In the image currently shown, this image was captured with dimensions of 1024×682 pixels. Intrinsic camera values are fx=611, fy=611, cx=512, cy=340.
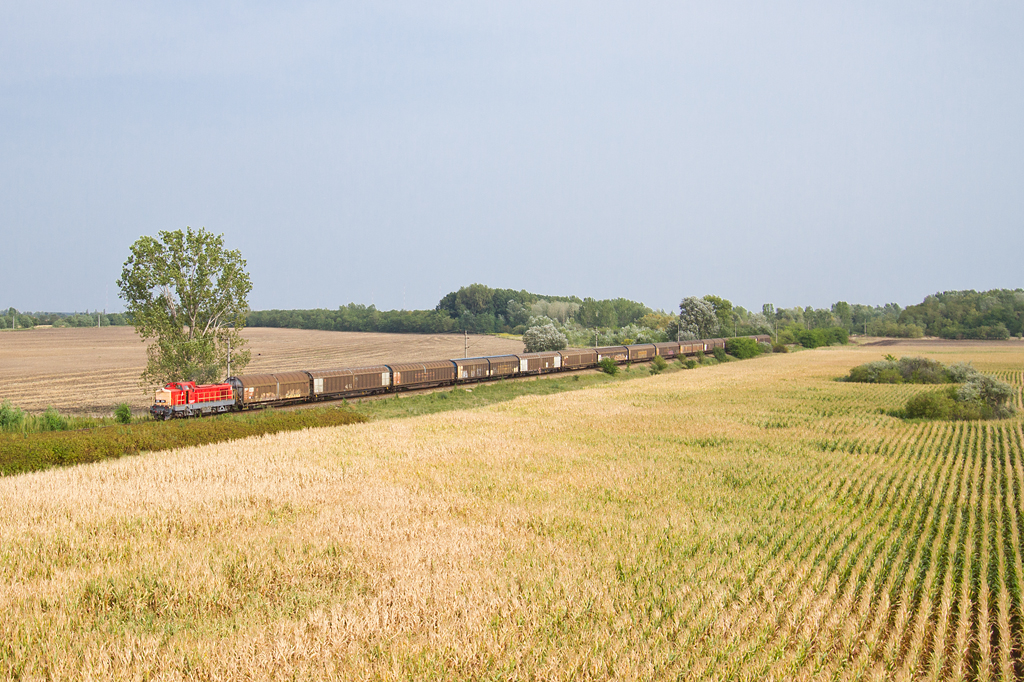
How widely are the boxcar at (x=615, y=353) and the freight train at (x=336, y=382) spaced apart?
3027mm

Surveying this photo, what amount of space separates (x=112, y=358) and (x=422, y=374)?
64.4 metres

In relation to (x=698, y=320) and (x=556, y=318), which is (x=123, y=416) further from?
(x=556, y=318)

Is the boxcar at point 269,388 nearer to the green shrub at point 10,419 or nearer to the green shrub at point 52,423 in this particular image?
the green shrub at point 52,423

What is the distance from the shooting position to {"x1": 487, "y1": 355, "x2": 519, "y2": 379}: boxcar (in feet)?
212

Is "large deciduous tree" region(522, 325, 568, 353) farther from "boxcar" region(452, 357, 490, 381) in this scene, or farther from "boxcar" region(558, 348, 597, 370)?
"boxcar" region(452, 357, 490, 381)

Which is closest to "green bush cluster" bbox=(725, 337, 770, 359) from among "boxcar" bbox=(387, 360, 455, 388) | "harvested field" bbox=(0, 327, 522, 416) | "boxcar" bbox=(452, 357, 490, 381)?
"harvested field" bbox=(0, 327, 522, 416)

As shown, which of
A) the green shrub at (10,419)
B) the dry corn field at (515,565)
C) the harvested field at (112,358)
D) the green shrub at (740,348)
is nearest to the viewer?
the dry corn field at (515,565)

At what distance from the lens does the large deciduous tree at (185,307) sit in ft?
148

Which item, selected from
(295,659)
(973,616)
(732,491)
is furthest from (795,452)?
(295,659)

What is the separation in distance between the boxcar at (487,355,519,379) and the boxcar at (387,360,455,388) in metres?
5.84

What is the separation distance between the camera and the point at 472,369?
6194 centimetres

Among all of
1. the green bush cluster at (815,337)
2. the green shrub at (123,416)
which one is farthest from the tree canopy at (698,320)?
the green shrub at (123,416)

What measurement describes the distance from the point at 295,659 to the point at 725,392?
5554 cm

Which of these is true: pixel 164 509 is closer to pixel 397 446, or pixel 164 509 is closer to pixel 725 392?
pixel 397 446
